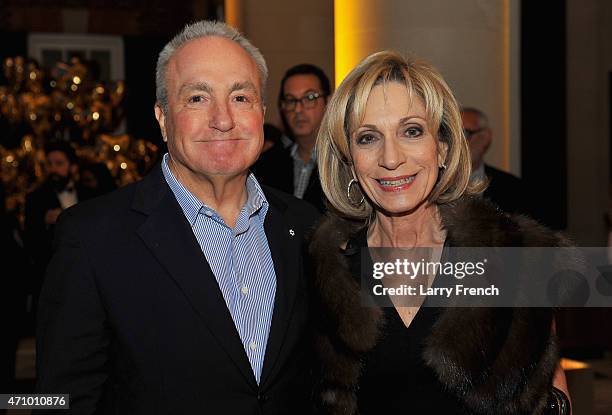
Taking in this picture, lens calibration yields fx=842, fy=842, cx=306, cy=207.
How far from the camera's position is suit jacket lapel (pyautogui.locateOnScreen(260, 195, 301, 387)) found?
6.79 feet

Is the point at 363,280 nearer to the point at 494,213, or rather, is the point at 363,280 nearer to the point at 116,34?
the point at 494,213

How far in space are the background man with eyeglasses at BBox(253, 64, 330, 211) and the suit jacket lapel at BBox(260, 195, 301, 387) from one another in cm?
201

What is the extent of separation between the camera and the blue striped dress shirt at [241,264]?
81.7 inches

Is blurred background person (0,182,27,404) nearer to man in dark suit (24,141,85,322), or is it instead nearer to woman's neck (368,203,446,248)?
man in dark suit (24,141,85,322)

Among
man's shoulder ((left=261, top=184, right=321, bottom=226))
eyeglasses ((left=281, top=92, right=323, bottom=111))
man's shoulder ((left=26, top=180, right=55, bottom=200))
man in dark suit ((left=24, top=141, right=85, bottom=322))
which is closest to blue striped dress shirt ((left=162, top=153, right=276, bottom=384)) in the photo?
man's shoulder ((left=261, top=184, right=321, bottom=226))

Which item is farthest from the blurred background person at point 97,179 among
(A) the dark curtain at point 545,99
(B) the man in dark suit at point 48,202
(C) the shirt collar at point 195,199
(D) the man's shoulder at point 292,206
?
(C) the shirt collar at point 195,199

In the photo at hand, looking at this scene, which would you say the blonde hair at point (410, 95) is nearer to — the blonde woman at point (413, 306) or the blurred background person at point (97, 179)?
the blonde woman at point (413, 306)

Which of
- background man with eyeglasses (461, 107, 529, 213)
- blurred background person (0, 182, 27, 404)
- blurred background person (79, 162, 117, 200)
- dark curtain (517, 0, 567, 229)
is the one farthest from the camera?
dark curtain (517, 0, 567, 229)

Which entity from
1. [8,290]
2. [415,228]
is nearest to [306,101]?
[8,290]

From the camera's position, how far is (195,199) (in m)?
2.17

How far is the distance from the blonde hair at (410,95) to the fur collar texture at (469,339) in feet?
0.30

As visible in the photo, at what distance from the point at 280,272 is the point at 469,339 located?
1.68ft

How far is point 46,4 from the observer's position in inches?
509

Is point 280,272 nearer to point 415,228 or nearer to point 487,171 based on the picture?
point 415,228
